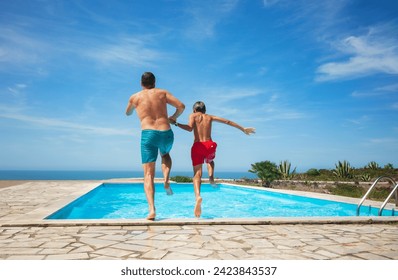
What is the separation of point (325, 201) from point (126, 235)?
7169 millimetres

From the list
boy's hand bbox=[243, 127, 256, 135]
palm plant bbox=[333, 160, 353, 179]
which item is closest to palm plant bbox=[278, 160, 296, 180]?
palm plant bbox=[333, 160, 353, 179]

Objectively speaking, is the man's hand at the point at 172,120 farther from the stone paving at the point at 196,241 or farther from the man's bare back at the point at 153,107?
the stone paving at the point at 196,241

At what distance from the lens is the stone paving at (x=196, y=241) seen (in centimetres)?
342

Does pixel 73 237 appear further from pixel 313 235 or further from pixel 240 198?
pixel 240 198

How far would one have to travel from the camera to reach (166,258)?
10.8 ft

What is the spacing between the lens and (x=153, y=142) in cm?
520

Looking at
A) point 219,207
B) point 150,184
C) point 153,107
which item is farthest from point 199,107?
point 219,207

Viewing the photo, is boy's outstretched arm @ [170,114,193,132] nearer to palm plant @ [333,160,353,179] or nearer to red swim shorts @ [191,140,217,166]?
red swim shorts @ [191,140,217,166]

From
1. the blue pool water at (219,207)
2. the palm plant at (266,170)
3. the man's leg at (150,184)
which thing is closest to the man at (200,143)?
the man's leg at (150,184)

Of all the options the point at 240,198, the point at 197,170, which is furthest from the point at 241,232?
the point at 240,198

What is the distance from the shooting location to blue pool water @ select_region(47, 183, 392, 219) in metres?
9.16

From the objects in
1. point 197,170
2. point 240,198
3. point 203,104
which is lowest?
point 240,198

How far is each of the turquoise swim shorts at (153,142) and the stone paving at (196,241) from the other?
1094 mm

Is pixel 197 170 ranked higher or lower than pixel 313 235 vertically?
higher
